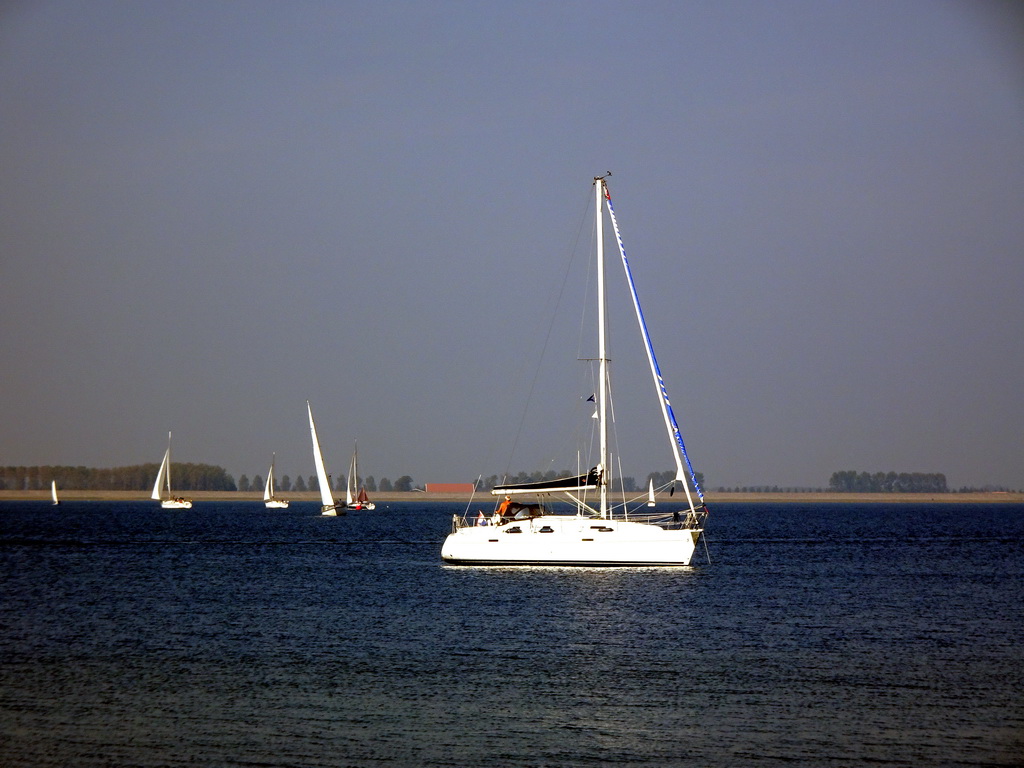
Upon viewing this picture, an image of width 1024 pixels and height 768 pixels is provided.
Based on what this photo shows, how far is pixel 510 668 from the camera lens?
29547 millimetres

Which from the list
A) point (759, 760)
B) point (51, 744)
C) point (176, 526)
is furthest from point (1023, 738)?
point (176, 526)

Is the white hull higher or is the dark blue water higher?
the white hull

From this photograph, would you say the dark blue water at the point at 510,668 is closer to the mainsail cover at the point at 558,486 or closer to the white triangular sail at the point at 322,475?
the mainsail cover at the point at 558,486

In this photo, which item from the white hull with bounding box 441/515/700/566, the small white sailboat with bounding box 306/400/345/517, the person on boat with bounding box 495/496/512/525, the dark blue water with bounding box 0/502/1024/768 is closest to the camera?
the dark blue water with bounding box 0/502/1024/768

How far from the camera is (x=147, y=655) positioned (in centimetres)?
3127

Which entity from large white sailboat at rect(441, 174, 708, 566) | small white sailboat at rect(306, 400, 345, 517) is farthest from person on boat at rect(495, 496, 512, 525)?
small white sailboat at rect(306, 400, 345, 517)

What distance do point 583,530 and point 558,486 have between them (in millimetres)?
2779

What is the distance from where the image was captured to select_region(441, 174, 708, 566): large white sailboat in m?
51.6

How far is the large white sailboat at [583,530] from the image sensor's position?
51.6 m

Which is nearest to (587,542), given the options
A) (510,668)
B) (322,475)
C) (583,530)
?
(583,530)

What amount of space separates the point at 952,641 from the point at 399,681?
56.3ft

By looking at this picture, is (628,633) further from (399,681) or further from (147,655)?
(147,655)

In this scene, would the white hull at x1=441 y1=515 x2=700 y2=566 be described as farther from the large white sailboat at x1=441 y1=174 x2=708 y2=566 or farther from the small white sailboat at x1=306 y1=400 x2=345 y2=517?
the small white sailboat at x1=306 y1=400 x2=345 y2=517

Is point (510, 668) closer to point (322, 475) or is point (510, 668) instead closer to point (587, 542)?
point (587, 542)
